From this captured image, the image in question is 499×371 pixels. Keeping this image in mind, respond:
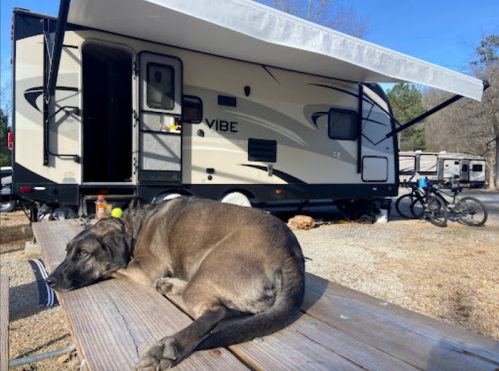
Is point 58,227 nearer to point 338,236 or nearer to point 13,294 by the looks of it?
point 13,294

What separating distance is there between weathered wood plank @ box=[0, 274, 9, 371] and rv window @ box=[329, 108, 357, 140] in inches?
252

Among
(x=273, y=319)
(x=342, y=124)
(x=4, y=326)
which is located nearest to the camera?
(x=273, y=319)

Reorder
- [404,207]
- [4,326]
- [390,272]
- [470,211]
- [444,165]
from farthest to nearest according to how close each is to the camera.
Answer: [444,165] → [404,207] → [470,211] → [390,272] → [4,326]

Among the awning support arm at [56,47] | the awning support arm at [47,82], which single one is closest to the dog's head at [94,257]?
the awning support arm at [56,47]

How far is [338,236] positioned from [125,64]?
17.6ft

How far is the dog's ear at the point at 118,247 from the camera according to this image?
2.19 meters

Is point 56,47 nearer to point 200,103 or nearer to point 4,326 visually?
point 200,103

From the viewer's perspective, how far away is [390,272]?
15.0 feet

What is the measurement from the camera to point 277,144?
6.73 meters

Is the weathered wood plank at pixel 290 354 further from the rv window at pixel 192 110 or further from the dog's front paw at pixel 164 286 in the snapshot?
the rv window at pixel 192 110

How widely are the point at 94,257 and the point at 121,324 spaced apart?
757mm

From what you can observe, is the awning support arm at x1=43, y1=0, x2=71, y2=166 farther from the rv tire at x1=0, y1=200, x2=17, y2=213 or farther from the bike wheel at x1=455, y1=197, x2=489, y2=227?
the bike wheel at x1=455, y1=197, x2=489, y2=227

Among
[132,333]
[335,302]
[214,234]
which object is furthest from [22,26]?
[335,302]

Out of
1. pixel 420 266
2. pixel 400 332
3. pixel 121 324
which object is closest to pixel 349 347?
pixel 400 332
